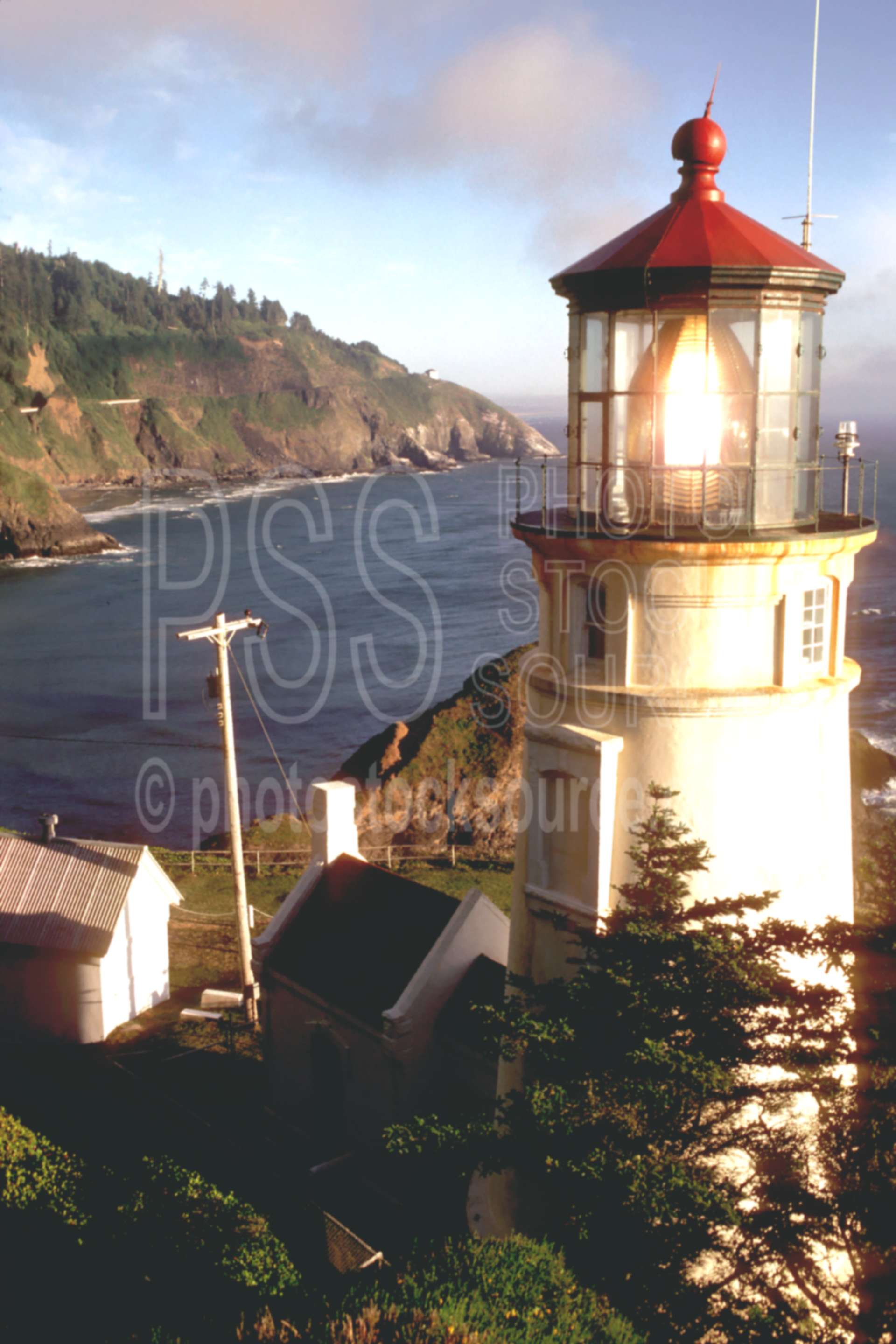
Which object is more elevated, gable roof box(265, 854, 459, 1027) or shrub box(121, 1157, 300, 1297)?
gable roof box(265, 854, 459, 1027)

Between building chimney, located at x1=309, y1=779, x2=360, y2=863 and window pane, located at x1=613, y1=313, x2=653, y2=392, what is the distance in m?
8.62

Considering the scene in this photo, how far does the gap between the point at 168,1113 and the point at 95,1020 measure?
366 cm

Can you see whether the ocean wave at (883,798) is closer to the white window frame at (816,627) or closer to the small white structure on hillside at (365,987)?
the small white structure on hillside at (365,987)

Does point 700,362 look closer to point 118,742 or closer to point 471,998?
point 471,998

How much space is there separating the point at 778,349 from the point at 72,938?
1440cm

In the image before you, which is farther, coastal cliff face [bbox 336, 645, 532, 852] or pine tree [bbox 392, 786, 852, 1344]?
coastal cliff face [bbox 336, 645, 532, 852]

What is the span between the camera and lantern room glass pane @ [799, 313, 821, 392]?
6.71m

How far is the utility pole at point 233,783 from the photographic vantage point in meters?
16.2

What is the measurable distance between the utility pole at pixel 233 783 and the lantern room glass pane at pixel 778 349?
401 inches

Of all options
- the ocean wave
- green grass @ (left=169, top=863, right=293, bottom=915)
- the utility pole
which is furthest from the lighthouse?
the ocean wave

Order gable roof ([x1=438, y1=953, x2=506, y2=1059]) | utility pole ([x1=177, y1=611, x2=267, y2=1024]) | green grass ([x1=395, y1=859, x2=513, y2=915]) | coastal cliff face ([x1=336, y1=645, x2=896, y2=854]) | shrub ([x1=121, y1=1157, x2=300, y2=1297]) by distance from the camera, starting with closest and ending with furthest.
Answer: shrub ([x1=121, y1=1157, x2=300, y2=1297]) → gable roof ([x1=438, y1=953, x2=506, y2=1059]) → utility pole ([x1=177, y1=611, x2=267, y2=1024]) → green grass ([x1=395, y1=859, x2=513, y2=915]) → coastal cliff face ([x1=336, y1=645, x2=896, y2=854])

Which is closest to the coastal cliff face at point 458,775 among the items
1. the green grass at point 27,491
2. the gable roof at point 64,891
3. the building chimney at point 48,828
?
the gable roof at point 64,891

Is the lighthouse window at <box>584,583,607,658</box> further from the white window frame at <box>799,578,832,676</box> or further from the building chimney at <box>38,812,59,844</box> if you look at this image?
the building chimney at <box>38,812,59,844</box>

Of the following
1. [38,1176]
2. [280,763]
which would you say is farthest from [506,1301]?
[280,763]
